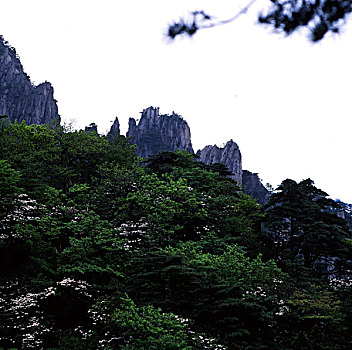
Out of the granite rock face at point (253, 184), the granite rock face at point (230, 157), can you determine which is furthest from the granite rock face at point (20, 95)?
the granite rock face at point (253, 184)

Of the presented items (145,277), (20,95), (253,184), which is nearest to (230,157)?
(253,184)

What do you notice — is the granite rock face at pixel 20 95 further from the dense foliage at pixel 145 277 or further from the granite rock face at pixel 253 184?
the dense foliage at pixel 145 277

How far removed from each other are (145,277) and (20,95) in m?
82.0

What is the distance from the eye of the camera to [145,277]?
35.5 feet

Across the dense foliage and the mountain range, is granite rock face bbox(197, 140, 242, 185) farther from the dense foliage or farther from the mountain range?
the dense foliage

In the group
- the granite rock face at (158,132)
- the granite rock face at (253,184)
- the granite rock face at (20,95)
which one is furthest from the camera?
the granite rock face at (158,132)

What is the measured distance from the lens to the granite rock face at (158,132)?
95625mm

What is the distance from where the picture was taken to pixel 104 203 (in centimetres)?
1895

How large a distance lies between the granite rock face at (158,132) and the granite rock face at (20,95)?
2679 cm

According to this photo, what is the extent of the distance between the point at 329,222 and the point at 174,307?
54.9 feet

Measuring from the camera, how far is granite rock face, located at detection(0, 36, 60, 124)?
7538 cm

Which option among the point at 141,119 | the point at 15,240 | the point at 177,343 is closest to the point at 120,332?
the point at 177,343

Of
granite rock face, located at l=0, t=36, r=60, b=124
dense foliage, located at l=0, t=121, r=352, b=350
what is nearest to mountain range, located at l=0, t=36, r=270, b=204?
granite rock face, located at l=0, t=36, r=60, b=124

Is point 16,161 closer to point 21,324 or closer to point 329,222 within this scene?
point 21,324
